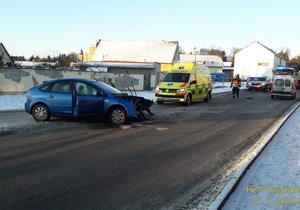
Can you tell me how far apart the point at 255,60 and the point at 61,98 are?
86.9m

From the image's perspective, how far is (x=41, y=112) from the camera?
488 inches

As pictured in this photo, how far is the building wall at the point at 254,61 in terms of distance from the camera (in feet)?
302

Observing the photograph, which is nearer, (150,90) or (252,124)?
(252,124)

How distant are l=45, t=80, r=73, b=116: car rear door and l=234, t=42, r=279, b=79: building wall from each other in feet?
275

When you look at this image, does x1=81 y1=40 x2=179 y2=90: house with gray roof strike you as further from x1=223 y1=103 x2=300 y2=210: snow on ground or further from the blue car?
x1=223 y1=103 x2=300 y2=210: snow on ground

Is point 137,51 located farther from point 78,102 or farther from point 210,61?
point 78,102

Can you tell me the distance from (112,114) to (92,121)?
3.00ft

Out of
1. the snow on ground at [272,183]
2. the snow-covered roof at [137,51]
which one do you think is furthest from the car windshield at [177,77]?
the snow-covered roof at [137,51]

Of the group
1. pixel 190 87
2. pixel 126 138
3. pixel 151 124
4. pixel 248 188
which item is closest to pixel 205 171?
pixel 248 188

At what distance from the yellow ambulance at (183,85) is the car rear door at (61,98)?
30.6ft

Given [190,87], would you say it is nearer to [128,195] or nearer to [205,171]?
[205,171]

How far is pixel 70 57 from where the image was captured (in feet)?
384

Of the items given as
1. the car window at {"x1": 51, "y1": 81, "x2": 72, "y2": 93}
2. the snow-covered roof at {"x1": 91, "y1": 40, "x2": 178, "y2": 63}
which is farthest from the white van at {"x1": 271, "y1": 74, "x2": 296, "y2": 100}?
the snow-covered roof at {"x1": 91, "y1": 40, "x2": 178, "y2": 63}

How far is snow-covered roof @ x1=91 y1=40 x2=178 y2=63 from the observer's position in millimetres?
68375
